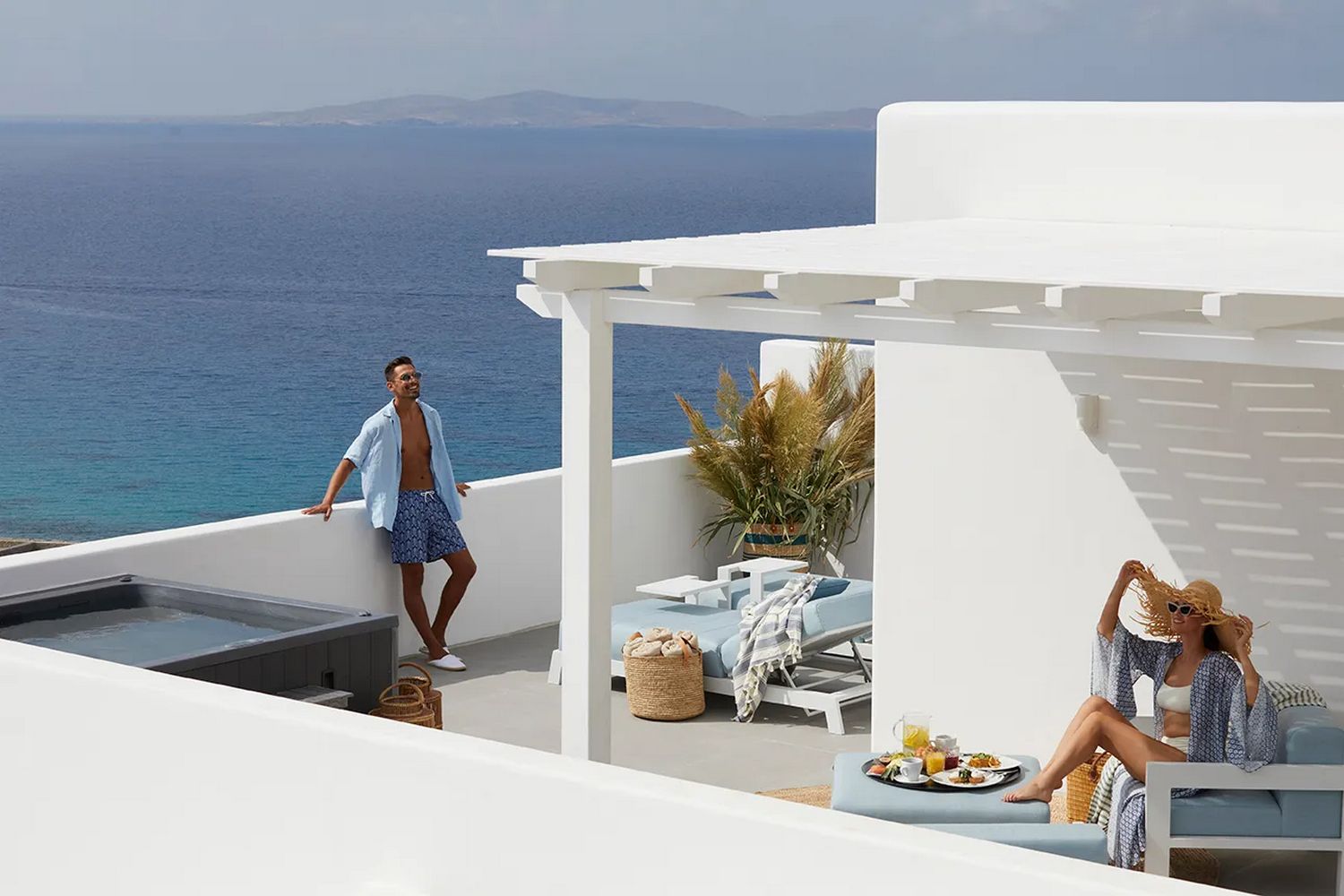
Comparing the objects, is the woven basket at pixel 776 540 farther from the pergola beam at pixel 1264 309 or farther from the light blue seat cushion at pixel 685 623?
the pergola beam at pixel 1264 309

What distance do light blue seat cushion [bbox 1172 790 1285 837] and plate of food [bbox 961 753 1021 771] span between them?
2.23 feet

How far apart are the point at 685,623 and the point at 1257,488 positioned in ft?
12.4

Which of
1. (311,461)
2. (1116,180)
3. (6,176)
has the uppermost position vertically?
(6,176)

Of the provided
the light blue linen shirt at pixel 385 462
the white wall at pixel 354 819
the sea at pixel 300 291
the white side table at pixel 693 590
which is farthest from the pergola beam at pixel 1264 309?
the sea at pixel 300 291

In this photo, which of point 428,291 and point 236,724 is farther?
point 428,291

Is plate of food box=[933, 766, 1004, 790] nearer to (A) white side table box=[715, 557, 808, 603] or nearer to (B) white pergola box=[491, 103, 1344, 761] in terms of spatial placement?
(B) white pergola box=[491, 103, 1344, 761]

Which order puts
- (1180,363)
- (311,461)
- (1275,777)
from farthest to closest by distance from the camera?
(311,461) → (1180,363) → (1275,777)

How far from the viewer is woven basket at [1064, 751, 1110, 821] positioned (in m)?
7.91

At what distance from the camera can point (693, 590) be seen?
11.0 m

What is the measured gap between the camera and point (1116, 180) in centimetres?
842

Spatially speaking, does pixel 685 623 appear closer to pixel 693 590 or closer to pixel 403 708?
pixel 693 590

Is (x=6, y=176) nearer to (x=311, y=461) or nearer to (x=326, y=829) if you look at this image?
(x=311, y=461)

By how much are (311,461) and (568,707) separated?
187 ft

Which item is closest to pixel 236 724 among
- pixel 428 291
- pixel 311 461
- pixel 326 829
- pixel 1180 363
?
pixel 326 829
